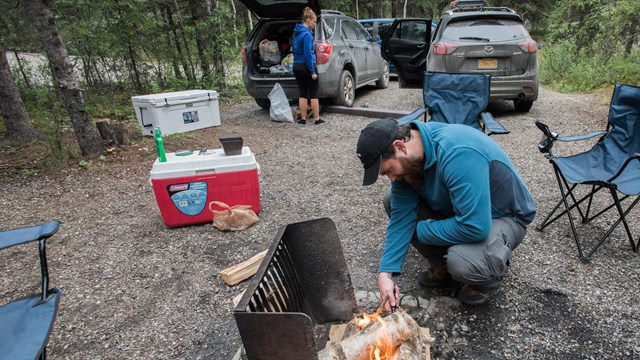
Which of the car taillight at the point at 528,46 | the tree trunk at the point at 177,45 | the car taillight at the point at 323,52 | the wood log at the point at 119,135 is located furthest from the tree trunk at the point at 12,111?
the car taillight at the point at 528,46

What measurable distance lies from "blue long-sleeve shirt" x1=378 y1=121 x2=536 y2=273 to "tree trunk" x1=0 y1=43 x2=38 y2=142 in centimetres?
561

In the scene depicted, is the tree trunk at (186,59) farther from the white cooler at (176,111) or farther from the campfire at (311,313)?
the campfire at (311,313)

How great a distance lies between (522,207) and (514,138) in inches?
132

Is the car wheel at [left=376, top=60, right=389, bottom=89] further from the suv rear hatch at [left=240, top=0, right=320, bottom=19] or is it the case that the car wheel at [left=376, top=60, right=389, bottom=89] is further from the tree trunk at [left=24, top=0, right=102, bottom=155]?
the tree trunk at [left=24, top=0, right=102, bottom=155]

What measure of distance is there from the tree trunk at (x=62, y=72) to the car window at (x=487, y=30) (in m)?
4.79

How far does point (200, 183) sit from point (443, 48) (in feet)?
13.3

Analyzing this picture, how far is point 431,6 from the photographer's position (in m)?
20.0

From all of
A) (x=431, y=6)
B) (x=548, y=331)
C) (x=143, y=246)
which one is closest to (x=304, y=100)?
(x=143, y=246)

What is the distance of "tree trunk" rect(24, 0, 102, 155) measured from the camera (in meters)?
3.87

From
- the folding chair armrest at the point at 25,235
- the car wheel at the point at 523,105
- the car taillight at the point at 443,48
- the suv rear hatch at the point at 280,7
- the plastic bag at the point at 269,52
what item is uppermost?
the suv rear hatch at the point at 280,7

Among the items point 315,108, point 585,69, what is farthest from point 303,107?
point 585,69

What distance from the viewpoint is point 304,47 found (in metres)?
5.31

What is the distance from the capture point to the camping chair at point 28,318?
137 cm

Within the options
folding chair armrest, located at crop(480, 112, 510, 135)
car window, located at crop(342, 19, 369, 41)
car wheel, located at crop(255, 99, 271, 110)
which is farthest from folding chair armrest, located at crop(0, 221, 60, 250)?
car window, located at crop(342, 19, 369, 41)
